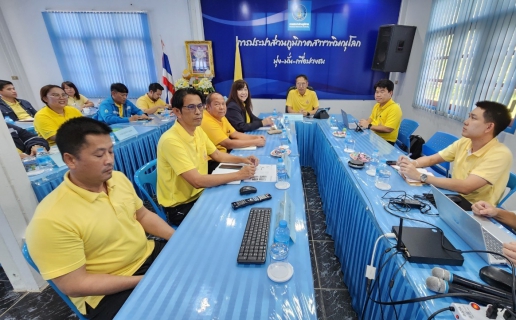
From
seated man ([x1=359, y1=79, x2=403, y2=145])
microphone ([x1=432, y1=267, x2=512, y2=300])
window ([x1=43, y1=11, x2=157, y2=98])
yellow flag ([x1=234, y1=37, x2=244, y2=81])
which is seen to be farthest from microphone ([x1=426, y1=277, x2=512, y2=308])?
window ([x1=43, y1=11, x2=157, y2=98])

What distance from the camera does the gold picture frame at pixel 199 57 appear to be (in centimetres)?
503

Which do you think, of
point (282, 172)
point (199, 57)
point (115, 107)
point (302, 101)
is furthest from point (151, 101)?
point (282, 172)

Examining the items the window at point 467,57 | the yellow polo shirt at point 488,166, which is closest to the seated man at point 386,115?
the window at point 467,57

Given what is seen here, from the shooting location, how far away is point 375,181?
158cm

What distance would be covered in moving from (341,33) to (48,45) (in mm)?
6935

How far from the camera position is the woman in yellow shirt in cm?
461

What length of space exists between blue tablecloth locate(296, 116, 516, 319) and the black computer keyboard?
57 cm

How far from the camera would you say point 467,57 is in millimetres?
3146

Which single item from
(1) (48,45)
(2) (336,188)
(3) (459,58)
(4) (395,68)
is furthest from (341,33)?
(1) (48,45)

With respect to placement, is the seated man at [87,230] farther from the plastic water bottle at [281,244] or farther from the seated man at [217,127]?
the seated man at [217,127]

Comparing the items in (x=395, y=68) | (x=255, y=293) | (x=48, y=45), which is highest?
(x=48, y=45)

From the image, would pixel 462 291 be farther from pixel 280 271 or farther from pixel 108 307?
pixel 108 307

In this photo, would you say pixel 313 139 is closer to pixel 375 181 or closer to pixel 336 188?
pixel 336 188

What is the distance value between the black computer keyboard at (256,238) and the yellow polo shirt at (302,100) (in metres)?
3.61
